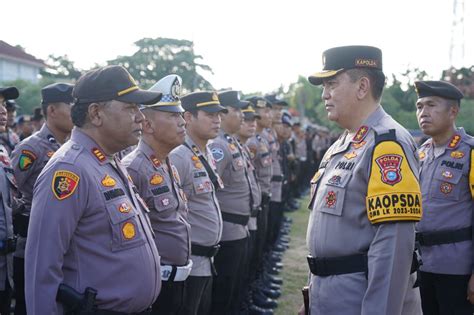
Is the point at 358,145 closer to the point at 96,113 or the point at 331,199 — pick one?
the point at 331,199

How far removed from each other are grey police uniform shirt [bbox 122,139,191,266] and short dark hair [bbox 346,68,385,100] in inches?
58.7

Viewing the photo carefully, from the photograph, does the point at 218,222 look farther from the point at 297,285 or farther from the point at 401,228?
the point at 297,285

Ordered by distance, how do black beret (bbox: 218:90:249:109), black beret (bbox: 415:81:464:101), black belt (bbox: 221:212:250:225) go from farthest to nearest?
1. black beret (bbox: 218:90:249:109)
2. black belt (bbox: 221:212:250:225)
3. black beret (bbox: 415:81:464:101)

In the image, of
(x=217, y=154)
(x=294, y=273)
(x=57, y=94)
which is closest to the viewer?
(x=57, y=94)

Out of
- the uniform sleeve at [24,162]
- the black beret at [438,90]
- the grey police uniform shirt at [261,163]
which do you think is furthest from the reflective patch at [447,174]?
the grey police uniform shirt at [261,163]

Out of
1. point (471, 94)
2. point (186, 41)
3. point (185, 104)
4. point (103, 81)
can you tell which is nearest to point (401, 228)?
point (103, 81)

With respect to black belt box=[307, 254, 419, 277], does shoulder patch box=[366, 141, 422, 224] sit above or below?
above

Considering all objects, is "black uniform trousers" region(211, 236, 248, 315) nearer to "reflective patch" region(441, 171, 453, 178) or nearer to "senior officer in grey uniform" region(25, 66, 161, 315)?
"reflective patch" region(441, 171, 453, 178)

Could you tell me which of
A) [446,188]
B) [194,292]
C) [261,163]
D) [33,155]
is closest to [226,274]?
[194,292]

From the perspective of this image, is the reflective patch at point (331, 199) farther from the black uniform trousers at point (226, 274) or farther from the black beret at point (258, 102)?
the black beret at point (258, 102)

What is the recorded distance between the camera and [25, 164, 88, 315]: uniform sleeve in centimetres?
224

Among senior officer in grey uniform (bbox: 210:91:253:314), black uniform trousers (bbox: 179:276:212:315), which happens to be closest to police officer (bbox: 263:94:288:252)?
senior officer in grey uniform (bbox: 210:91:253:314)

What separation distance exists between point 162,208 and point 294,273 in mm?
4796

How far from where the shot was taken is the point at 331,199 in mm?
2613
